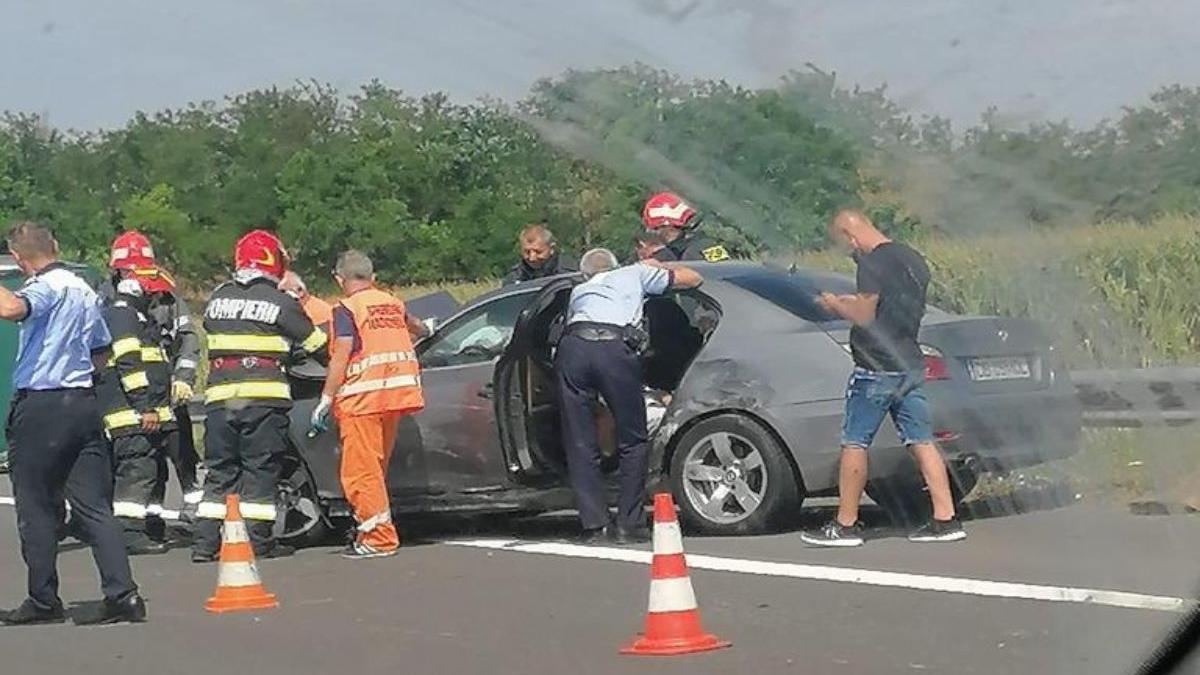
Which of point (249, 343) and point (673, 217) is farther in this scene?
point (249, 343)

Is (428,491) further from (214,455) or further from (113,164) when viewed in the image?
(113,164)

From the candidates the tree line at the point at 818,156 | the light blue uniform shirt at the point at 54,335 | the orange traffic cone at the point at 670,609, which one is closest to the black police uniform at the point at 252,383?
the light blue uniform shirt at the point at 54,335

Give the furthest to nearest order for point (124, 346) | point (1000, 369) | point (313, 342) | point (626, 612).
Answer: point (124, 346), point (313, 342), point (626, 612), point (1000, 369)

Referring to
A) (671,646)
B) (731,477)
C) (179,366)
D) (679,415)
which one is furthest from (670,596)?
(179,366)

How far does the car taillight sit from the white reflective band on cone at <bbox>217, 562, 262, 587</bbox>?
342 centimetres

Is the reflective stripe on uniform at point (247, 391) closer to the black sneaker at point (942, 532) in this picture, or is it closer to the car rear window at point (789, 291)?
the car rear window at point (789, 291)

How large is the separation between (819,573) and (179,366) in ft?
16.5

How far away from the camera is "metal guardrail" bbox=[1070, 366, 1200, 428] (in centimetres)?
409

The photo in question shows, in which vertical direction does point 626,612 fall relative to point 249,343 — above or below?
below

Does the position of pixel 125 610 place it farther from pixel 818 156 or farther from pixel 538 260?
pixel 818 156

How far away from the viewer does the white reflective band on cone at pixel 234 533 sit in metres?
9.83

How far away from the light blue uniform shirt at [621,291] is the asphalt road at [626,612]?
4.11ft

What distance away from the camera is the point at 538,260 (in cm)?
1301

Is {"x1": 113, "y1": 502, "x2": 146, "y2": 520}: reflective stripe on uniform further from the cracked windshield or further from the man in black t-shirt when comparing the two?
the man in black t-shirt
